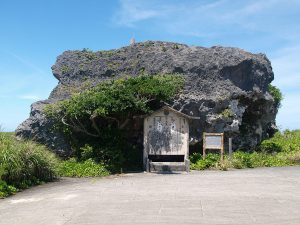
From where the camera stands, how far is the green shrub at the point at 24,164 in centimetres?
1148

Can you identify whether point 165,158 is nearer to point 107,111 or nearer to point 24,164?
point 107,111

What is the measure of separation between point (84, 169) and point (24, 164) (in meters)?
3.00

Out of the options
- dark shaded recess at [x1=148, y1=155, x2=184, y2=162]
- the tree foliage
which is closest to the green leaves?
the tree foliage

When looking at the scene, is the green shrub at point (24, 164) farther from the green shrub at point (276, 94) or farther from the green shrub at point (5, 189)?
the green shrub at point (276, 94)

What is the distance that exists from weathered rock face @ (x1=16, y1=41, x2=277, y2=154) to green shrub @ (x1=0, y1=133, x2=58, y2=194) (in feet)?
13.5

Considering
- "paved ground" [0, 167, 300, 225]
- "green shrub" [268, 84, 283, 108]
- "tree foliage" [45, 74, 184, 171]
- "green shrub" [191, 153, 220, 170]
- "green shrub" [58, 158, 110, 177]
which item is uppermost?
"green shrub" [268, 84, 283, 108]

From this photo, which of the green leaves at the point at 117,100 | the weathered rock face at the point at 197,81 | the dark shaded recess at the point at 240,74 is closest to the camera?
the green leaves at the point at 117,100

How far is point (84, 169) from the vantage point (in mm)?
14656

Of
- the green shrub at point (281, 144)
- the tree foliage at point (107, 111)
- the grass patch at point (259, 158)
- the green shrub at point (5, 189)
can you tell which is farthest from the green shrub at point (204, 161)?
the green shrub at point (5, 189)

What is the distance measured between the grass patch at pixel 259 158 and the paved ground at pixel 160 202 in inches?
114

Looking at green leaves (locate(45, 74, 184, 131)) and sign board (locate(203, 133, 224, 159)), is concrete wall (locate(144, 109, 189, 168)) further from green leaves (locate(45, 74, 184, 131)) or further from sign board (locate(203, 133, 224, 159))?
sign board (locate(203, 133, 224, 159))

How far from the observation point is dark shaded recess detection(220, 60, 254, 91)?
62.7ft

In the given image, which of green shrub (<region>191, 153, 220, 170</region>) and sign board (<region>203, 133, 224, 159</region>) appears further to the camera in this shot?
sign board (<region>203, 133, 224, 159</region>)

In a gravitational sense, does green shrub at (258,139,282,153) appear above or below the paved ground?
above
